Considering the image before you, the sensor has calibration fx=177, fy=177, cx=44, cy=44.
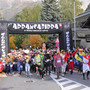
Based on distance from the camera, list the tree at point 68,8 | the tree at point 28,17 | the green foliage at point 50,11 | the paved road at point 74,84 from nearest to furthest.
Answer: the paved road at point 74,84 → the green foliage at point 50,11 → the tree at point 28,17 → the tree at point 68,8

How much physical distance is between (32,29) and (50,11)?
69.5 ft

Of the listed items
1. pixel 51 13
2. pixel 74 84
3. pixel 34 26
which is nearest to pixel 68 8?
pixel 51 13

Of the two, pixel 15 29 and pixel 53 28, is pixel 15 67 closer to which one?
pixel 15 29

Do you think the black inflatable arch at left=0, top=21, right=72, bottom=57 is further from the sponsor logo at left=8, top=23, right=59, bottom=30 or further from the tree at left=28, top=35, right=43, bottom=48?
the tree at left=28, top=35, right=43, bottom=48

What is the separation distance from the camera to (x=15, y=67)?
14.5 meters

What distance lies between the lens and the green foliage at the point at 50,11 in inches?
1534

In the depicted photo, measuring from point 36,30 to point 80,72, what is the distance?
748 centimetres

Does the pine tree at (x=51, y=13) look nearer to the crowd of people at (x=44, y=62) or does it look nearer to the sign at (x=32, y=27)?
the sign at (x=32, y=27)

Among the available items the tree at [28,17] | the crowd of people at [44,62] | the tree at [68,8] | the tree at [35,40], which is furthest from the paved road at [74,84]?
the tree at [68,8]

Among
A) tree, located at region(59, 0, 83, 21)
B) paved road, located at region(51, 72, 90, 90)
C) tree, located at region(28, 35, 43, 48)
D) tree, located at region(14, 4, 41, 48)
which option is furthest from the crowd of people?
tree, located at region(59, 0, 83, 21)

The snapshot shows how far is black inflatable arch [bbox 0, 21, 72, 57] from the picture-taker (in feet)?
58.5

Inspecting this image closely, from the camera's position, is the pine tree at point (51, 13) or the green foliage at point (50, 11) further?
the green foliage at point (50, 11)

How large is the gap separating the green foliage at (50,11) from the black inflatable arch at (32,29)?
19.9 meters

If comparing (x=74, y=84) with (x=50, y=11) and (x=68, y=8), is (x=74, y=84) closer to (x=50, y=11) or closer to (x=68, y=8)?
(x=50, y=11)
